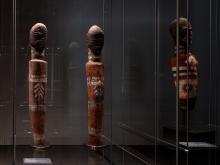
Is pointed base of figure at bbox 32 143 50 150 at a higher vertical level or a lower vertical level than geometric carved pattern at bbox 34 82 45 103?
lower

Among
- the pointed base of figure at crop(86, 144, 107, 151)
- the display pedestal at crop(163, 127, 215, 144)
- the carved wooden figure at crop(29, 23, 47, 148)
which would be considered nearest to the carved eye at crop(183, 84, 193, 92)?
the display pedestal at crop(163, 127, 215, 144)

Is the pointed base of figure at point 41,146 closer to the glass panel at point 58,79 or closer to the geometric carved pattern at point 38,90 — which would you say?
the glass panel at point 58,79

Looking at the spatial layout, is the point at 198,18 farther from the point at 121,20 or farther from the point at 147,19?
the point at 121,20

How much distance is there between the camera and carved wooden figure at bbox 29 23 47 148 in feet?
8.12

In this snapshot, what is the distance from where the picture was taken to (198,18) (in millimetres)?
2258

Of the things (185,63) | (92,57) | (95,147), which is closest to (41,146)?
(95,147)

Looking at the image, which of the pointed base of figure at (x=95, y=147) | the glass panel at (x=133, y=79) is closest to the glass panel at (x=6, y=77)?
the pointed base of figure at (x=95, y=147)

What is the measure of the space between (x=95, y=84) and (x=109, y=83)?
0.40 meters

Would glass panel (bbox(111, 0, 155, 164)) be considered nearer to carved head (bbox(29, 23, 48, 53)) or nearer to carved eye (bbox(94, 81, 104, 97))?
carved eye (bbox(94, 81, 104, 97))

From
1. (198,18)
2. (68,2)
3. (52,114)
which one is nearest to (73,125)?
(52,114)

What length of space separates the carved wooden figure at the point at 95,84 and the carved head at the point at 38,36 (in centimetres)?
30

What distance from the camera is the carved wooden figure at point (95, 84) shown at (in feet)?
8.52

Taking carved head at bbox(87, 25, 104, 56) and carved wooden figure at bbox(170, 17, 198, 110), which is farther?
carved head at bbox(87, 25, 104, 56)

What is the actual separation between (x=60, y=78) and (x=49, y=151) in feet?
1.74
